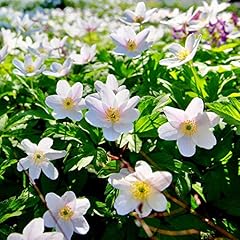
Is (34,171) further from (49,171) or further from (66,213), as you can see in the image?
(66,213)

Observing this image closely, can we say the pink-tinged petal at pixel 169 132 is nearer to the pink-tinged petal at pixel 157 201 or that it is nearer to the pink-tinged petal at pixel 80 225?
the pink-tinged petal at pixel 157 201

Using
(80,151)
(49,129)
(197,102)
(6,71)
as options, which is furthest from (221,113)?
(6,71)

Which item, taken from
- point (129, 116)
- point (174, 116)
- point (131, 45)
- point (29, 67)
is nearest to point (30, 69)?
point (29, 67)

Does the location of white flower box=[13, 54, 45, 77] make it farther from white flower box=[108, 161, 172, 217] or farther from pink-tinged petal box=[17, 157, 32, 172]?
white flower box=[108, 161, 172, 217]

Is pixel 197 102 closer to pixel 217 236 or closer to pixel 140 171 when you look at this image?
pixel 140 171

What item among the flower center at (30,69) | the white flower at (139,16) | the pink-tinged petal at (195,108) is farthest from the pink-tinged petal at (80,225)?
the white flower at (139,16)

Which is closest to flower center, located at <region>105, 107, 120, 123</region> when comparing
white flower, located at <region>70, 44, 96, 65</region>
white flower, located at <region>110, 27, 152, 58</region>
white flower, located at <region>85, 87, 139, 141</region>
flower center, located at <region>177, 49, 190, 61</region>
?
white flower, located at <region>85, 87, 139, 141</region>
